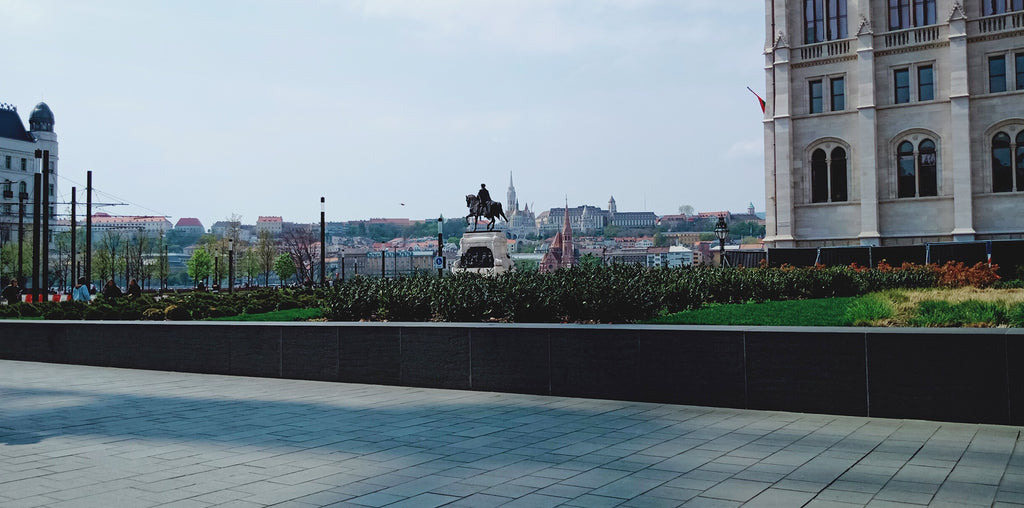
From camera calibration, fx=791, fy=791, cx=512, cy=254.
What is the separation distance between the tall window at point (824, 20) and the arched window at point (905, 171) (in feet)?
21.6

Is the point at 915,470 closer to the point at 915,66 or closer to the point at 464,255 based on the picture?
the point at 464,255

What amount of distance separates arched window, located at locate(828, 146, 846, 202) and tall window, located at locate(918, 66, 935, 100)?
452 cm

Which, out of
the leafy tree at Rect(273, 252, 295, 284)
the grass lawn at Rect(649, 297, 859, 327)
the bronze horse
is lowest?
the grass lawn at Rect(649, 297, 859, 327)

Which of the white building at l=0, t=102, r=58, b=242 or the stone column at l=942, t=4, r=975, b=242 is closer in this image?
the stone column at l=942, t=4, r=975, b=242

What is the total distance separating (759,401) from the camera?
9172mm

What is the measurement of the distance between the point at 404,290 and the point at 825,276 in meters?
12.0

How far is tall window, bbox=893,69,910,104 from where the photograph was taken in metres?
39.8

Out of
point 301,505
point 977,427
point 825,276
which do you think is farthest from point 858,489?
point 825,276

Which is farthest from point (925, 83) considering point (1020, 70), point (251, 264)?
point (251, 264)

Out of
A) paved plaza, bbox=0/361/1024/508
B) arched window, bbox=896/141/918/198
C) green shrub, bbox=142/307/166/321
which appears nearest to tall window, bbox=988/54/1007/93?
arched window, bbox=896/141/918/198

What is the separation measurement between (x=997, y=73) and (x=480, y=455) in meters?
40.5

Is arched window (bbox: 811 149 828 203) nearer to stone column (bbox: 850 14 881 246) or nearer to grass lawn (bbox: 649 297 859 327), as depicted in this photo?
stone column (bbox: 850 14 881 246)

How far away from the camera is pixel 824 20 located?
41.4 metres

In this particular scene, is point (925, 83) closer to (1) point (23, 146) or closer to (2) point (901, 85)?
(2) point (901, 85)
